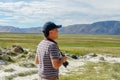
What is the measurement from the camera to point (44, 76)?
8727mm

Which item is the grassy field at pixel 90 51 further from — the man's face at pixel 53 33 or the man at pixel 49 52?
the man's face at pixel 53 33

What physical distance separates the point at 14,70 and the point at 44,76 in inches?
824

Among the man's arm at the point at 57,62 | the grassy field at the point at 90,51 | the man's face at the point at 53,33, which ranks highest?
the man's face at the point at 53,33

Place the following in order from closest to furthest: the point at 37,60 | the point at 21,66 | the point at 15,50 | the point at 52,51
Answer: the point at 52,51, the point at 37,60, the point at 21,66, the point at 15,50

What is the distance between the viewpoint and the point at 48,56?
862 cm

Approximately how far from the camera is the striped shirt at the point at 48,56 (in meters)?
8.45

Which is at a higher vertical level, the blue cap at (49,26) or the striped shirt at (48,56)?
the blue cap at (49,26)

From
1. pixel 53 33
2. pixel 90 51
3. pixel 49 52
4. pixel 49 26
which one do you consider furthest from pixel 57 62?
pixel 90 51

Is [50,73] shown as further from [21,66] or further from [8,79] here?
[21,66]

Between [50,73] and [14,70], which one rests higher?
[50,73]

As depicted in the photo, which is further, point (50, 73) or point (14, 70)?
point (14, 70)

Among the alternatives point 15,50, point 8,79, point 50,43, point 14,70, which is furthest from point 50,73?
point 15,50

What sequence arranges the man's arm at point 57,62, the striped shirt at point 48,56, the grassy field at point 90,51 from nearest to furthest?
the man's arm at point 57,62
the striped shirt at point 48,56
the grassy field at point 90,51

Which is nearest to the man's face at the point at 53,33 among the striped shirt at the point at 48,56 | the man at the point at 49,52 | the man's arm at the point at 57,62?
the man at the point at 49,52
